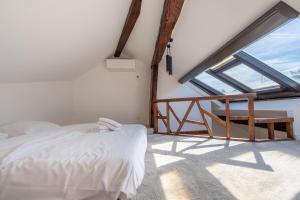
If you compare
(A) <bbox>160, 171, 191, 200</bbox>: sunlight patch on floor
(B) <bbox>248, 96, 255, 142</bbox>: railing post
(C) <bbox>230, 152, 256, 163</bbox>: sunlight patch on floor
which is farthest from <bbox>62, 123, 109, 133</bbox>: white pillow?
(B) <bbox>248, 96, 255, 142</bbox>: railing post

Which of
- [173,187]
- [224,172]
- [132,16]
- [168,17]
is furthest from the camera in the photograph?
[132,16]

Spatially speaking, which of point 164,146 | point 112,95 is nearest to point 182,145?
point 164,146

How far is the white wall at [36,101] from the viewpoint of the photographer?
2971 millimetres

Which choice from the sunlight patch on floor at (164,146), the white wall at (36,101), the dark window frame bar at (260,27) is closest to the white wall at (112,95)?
the white wall at (36,101)

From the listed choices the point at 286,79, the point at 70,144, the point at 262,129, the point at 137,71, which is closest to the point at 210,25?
the point at 286,79

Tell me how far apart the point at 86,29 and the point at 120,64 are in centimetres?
221

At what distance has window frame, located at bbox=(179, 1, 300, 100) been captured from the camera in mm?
1921

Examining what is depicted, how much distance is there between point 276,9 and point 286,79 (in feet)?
5.77

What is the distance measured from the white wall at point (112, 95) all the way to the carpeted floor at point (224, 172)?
2643 millimetres

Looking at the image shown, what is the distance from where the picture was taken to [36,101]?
3.71 metres

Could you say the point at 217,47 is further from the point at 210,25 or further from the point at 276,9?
the point at 276,9

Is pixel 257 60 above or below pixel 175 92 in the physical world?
above

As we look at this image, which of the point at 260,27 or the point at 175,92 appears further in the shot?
the point at 175,92

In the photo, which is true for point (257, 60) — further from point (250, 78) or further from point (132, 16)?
point (132, 16)
